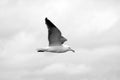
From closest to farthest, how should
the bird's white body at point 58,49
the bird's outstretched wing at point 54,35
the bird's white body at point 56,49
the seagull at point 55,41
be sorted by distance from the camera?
the bird's outstretched wing at point 54,35 < the seagull at point 55,41 < the bird's white body at point 56,49 < the bird's white body at point 58,49

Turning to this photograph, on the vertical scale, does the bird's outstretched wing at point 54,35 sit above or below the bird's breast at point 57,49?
above

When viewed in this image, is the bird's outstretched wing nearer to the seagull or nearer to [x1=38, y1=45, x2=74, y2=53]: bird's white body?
the seagull

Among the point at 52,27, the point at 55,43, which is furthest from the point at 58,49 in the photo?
the point at 52,27

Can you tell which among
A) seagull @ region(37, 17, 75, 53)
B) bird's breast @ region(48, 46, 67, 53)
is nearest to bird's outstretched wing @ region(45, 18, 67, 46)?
seagull @ region(37, 17, 75, 53)

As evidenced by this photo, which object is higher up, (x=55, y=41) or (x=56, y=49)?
(x=55, y=41)

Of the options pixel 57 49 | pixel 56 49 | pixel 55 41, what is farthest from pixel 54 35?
pixel 57 49

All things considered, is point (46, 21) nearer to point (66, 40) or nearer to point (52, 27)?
point (52, 27)

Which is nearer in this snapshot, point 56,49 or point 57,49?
point 56,49

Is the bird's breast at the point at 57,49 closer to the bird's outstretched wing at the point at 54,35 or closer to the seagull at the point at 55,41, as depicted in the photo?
the seagull at the point at 55,41

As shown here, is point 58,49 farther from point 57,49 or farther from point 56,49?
point 56,49

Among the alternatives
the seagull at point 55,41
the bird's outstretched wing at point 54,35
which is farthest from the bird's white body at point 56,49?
the bird's outstretched wing at point 54,35

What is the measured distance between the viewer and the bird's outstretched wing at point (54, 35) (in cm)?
5209

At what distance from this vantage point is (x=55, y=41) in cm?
5559

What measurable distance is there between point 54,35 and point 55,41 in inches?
59.2
